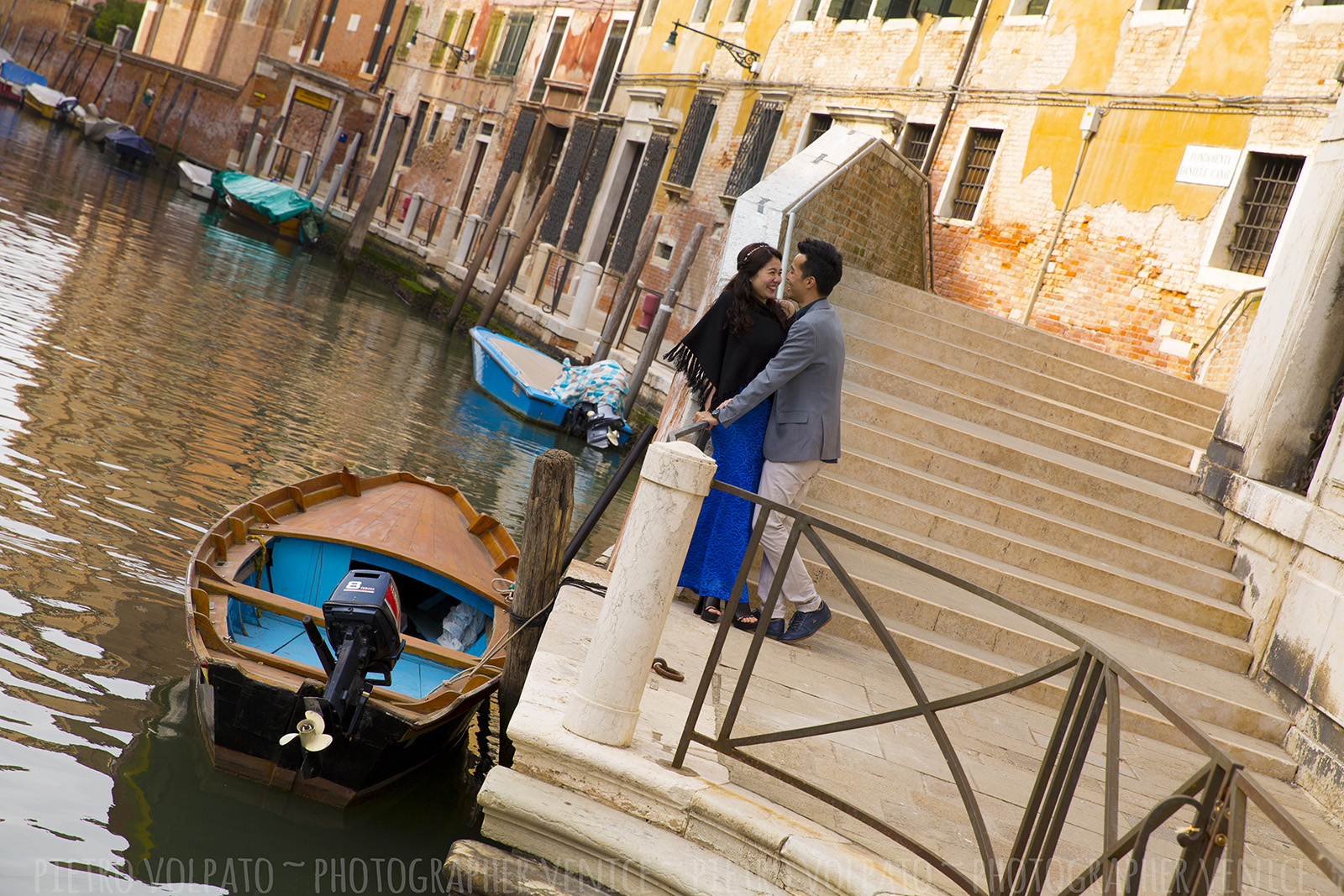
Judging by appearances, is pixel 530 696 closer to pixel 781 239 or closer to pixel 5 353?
pixel 781 239

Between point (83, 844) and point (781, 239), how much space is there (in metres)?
4.72

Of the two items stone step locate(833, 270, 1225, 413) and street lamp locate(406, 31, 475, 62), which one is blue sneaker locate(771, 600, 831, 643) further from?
street lamp locate(406, 31, 475, 62)

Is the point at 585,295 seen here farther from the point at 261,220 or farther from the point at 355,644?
the point at 261,220

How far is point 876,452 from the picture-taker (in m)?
5.68


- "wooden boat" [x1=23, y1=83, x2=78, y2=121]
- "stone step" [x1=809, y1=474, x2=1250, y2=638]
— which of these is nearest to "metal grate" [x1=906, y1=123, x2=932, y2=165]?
"stone step" [x1=809, y1=474, x2=1250, y2=638]

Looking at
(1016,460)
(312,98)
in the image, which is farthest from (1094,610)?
(312,98)

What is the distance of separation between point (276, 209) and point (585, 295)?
36.0 ft

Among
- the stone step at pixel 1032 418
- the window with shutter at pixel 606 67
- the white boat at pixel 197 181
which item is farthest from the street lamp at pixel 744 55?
the white boat at pixel 197 181

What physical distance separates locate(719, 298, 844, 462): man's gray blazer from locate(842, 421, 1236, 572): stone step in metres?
1.34

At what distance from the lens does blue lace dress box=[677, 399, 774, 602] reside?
423cm

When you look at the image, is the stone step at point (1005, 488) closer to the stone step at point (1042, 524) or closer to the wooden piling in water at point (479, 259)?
the stone step at point (1042, 524)

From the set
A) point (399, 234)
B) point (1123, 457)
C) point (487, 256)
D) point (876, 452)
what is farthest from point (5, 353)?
point (399, 234)

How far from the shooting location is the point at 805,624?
428cm

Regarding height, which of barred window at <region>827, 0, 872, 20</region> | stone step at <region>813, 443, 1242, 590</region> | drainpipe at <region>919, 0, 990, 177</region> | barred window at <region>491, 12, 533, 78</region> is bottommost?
stone step at <region>813, 443, 1242, 590</region>
